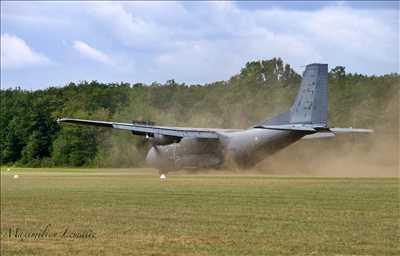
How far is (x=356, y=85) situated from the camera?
8169 cm

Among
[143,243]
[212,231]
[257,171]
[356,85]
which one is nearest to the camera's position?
[143,243]

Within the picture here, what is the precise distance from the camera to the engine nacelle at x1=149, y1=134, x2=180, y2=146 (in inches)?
2162

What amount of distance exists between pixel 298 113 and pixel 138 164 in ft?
82.1

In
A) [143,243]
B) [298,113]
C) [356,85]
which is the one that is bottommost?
[143,243]

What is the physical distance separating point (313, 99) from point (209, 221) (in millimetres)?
28972

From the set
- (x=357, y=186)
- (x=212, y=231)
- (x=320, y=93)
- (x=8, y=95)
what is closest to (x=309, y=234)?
(x=212, y=231)

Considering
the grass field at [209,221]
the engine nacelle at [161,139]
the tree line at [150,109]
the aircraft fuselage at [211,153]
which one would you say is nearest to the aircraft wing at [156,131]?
the aircraft fuselage at [211,153]

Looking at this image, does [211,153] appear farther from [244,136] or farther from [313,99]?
[313,99]

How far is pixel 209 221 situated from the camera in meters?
22.7

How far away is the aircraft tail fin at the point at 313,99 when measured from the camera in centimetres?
5025

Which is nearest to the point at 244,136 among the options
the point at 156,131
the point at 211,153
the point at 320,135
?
the point at 211,153

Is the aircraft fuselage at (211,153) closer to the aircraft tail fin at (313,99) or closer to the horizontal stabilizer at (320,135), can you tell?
the horizontal stabilizer at (320,135)

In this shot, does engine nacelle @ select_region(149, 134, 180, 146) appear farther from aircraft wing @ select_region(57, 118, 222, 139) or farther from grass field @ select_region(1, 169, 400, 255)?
grass field @ select_region(1, 169, 400, 255)

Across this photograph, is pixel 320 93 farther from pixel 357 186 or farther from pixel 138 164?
pixel 138 164
